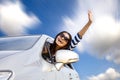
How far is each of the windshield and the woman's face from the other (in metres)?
0.47

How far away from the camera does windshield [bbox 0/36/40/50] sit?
4.97 meters

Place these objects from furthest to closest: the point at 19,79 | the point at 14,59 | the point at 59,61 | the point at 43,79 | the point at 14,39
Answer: the point at 14,39
the point at 59,61
the point at 43,79
the point at 14,59
the point at 19,79

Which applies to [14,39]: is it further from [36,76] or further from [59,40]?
[36,76]

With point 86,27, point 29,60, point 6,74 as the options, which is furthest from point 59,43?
point 86,27

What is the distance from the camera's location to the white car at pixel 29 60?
408cm

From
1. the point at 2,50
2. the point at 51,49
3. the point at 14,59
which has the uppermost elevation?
the point at 51,49

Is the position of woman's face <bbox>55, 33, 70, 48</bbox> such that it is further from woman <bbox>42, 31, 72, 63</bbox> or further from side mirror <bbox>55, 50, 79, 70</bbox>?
side mirror <bbox>55, 50, 79, 70</bbox>

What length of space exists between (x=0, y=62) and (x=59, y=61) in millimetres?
1033

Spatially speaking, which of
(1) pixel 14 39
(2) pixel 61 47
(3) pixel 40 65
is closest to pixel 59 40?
(2) pixel 61 47

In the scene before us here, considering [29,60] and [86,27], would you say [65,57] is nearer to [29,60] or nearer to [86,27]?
[29,60]

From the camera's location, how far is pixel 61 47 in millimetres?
5836

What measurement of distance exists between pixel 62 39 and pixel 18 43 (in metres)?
0.88

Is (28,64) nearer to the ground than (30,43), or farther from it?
nearer to the ground

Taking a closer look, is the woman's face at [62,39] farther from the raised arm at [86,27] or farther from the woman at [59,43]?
the raised arm at [86,27]
